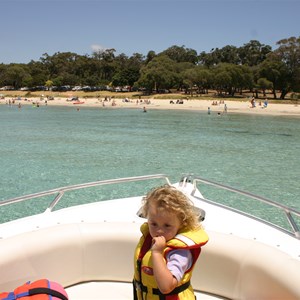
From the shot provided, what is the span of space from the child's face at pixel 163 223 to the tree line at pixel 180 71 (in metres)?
65.4

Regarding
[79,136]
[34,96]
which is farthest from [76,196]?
[34,96]

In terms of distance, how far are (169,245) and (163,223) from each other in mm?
114

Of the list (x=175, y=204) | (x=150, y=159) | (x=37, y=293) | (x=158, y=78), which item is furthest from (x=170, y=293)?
(x=158, y=78)

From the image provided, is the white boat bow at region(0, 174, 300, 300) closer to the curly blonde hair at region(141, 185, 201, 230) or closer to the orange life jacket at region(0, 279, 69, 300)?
the orange life jacket at region(0, 279, 69, 300)

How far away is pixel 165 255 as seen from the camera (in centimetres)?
188

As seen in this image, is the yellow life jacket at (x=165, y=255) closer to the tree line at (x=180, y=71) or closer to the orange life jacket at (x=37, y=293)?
the orange life jacket at (x=37, y=293)

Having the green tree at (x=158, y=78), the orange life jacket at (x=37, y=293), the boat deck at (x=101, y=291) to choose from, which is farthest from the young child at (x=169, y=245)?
the green tree at (x=158, y=78)

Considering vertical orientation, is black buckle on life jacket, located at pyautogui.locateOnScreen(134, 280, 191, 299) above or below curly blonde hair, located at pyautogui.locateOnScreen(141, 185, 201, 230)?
below

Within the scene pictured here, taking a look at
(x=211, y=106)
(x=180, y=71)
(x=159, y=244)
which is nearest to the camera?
(x=159, y=244)

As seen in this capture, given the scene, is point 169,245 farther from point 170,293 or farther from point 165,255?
point 170,293

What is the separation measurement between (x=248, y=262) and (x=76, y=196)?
27.0 ft

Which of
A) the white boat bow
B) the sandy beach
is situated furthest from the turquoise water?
the sandy beach

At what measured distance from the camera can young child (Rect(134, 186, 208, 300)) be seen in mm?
1810

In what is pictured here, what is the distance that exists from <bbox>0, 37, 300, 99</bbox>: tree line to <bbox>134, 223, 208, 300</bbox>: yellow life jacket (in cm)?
6534
